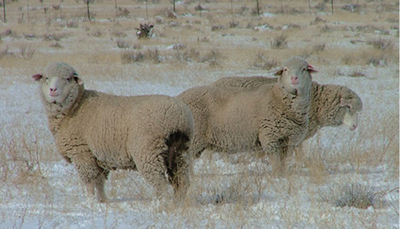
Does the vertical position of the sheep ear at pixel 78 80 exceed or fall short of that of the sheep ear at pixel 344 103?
it exceeds it

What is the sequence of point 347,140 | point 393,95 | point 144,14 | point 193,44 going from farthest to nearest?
point 144,14 → point 193,44 → point 393,95 → point 347,140

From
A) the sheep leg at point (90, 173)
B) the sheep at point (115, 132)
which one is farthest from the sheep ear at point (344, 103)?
the sheep leg at point (90, 173)

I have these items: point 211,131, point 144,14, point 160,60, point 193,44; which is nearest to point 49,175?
point 211,131

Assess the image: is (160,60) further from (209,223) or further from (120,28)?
(209,223)

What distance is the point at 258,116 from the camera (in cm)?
782

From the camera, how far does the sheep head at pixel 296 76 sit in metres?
7.65

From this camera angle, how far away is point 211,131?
25.8 ft

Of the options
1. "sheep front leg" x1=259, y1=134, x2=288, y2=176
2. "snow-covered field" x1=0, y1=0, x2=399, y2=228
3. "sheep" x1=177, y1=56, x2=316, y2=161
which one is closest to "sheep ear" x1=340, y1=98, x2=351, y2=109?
"snow-covered field" x1=0, y1=0, x2=399, y2=228

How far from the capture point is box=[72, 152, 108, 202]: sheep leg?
612 cm

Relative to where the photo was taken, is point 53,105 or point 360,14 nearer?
point 53,105

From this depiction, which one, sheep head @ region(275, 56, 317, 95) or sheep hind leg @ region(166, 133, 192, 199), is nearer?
sheep hind leg @ region(166, 133, 192, 199)

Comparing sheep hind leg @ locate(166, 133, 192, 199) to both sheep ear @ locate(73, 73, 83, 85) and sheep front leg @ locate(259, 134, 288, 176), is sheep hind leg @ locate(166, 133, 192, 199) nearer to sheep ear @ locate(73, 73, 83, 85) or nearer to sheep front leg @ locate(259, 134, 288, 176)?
sheep ear @ locate(73, 73, 83, 85)

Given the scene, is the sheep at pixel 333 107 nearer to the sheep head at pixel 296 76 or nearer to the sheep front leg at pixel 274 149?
the sheep head at pixel 296 76

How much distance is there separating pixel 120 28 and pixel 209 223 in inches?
990
